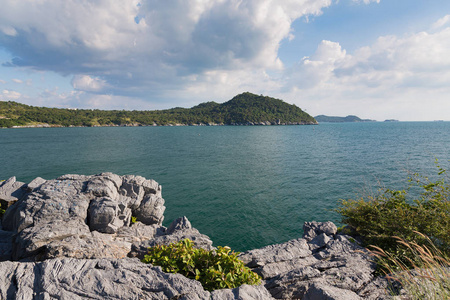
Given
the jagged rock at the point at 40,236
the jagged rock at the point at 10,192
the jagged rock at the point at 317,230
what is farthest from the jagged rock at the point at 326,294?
the jagged rock at the point at 10,192

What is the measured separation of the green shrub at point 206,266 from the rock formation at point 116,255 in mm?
620

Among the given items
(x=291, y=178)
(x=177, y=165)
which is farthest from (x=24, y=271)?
(x=177, y=165)

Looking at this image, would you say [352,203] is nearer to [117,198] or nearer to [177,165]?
[117,198]

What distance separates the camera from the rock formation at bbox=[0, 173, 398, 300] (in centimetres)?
641

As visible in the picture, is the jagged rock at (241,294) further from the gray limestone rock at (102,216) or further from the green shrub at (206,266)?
the gray limestone rock at (102,216)

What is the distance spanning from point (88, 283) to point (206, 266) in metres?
3.83

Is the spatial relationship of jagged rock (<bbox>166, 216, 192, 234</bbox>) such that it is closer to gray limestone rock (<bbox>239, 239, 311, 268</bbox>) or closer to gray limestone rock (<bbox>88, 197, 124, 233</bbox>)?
gray limestone rock (<bbox>88, 197, 124, 233</bbox>)

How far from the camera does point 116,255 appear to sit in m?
10.4

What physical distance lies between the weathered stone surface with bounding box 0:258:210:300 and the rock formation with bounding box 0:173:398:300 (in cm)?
3

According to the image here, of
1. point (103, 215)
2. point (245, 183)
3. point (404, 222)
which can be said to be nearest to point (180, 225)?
point (103, 215)

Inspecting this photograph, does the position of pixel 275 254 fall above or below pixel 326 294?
below

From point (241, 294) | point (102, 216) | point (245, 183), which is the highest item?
point (241, 294)

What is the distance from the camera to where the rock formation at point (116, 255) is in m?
6.41

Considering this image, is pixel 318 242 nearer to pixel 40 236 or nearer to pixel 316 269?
pixel 316 269
